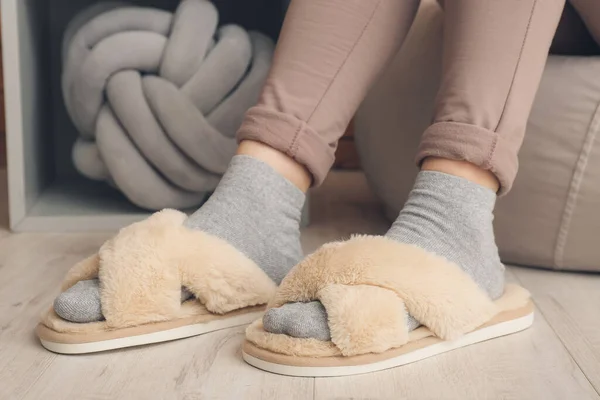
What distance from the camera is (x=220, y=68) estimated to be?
1.08 meters

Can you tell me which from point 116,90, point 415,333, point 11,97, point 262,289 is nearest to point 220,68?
point 116,90

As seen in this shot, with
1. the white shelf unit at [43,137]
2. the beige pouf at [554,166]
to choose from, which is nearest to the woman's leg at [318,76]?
the beige pouf at [554,166]

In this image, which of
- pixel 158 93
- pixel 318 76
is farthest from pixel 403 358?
pixel 158 93

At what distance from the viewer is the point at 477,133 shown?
671 millimetres

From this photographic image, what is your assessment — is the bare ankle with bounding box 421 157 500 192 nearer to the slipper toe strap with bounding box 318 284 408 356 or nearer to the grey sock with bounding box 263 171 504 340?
the grey sock with bounding box 263 171 504 340

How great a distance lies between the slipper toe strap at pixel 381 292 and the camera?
1.99 ft

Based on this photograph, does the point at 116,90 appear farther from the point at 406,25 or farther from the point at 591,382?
the point at 591,382

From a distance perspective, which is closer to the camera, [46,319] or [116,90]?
[46,319]

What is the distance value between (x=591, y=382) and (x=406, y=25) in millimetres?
391

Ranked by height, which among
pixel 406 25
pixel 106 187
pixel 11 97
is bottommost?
pixel 106 187

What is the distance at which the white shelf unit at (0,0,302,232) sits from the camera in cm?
104

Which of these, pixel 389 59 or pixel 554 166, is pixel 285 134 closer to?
pixel 389 59

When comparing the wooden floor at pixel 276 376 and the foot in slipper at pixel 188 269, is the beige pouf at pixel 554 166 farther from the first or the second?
the foot in slipper at pixel 188 269

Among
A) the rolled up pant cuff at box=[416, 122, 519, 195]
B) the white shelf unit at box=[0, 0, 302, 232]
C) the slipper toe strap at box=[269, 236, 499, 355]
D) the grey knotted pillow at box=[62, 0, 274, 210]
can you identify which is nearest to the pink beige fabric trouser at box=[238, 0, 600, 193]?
the rolled up pant cuff at box=[416, 122, 519, 195]
